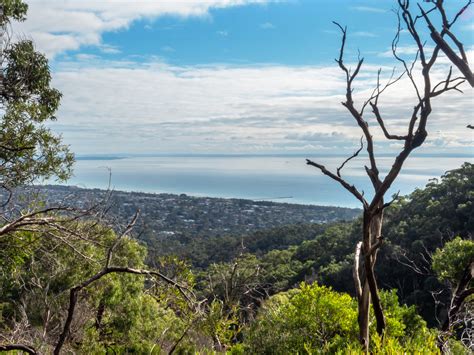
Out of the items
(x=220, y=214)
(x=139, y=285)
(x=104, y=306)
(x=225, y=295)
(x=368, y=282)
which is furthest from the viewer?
(x=220, y=214)

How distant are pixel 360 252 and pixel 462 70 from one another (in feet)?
6.18

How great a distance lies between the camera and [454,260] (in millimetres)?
8828

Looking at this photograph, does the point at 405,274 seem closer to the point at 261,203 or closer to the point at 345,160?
the point at 345,160

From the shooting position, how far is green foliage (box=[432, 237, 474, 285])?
873cm

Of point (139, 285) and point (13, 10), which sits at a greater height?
point (13, 10)

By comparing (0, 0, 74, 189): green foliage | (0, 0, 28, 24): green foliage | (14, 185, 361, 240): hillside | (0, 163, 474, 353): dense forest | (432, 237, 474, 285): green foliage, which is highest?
(0, 0, 28, 24): green foliage

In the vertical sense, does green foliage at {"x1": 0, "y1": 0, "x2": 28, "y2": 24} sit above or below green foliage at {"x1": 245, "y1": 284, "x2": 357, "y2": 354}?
above

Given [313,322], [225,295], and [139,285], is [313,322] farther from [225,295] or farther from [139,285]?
[139,285]

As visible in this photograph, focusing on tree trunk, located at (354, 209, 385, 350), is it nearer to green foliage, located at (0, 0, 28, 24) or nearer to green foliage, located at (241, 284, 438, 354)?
green foliage, located at (241, 284, 438, 354)

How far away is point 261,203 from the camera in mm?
81312

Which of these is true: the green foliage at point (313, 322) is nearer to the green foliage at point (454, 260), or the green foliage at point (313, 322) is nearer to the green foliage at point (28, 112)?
the green foliage at point (454, 260)

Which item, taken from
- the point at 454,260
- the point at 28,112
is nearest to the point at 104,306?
the point at 28,112

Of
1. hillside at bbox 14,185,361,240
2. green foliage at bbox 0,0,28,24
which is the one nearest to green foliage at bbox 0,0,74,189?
green foliage at bbox 0,0,28,24

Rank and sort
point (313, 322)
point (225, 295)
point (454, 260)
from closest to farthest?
point (225, 295) → point (313, 322) → point (454, 260)
